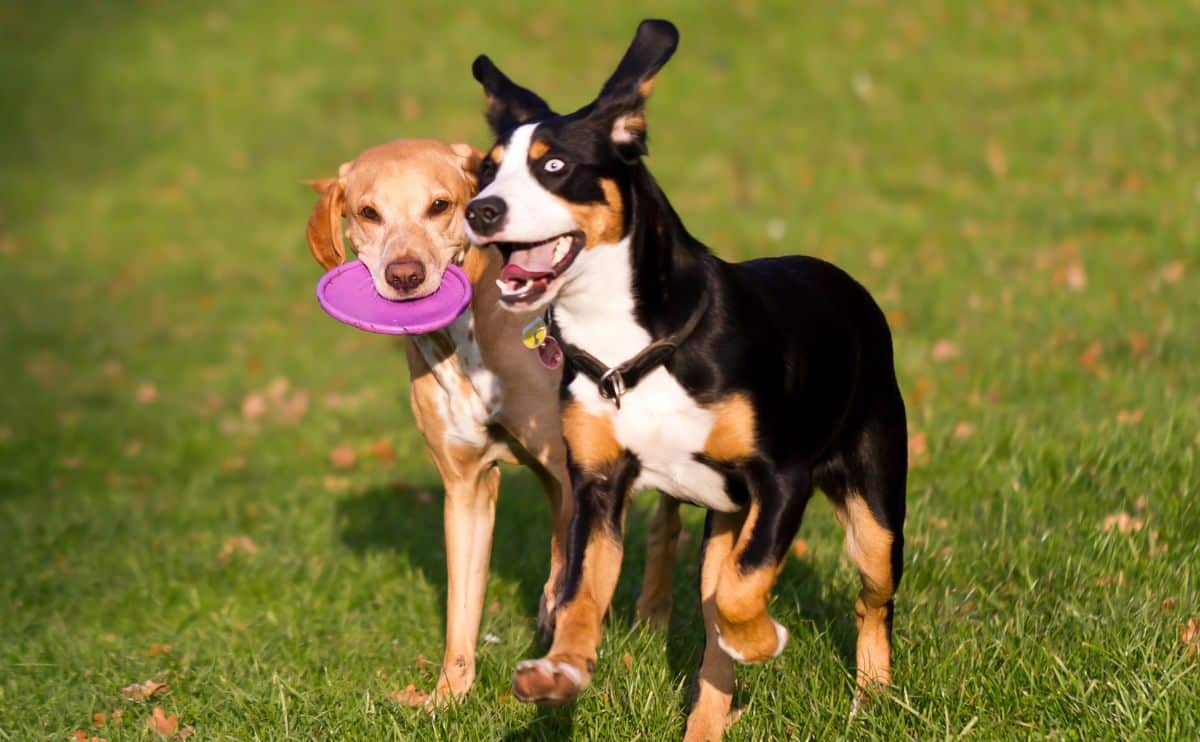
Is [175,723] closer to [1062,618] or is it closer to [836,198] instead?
[1062,618]

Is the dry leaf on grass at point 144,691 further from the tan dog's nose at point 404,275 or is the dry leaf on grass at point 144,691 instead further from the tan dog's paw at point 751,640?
the tan dog's paw at point 751,640

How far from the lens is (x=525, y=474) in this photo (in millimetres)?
8820

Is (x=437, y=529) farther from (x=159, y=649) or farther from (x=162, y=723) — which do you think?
(x=162, y=723)

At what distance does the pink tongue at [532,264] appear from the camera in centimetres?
397

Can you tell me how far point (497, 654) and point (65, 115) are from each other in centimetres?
1697

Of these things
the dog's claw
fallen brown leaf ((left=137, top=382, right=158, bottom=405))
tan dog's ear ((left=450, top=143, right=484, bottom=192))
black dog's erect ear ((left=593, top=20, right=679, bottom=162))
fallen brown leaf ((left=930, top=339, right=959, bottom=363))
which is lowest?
fallen brown leaf ((left=137, top=382, right=158, bottom=405))

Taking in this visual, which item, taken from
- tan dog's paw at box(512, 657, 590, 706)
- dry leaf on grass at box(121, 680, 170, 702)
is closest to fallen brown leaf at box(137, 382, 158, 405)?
dry leaf on grass at box(121, 680, 170, 702)

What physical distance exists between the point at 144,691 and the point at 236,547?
7.80 ft

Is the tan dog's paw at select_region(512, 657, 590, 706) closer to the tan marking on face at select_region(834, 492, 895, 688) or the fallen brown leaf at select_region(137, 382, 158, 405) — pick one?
the tan marking on face at select_region(834, 492, 895, 688)

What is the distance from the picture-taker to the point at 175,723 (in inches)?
199

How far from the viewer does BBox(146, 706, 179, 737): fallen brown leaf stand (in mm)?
4988

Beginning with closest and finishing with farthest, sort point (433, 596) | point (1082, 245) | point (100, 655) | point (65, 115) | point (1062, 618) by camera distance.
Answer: point (1062, 618) → point (100, 655) → point (433, 596) → point (1082, 245) → point (65, 115)

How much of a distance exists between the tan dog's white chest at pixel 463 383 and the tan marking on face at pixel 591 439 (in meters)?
1.44

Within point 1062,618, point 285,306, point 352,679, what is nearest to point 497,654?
point 352,679
